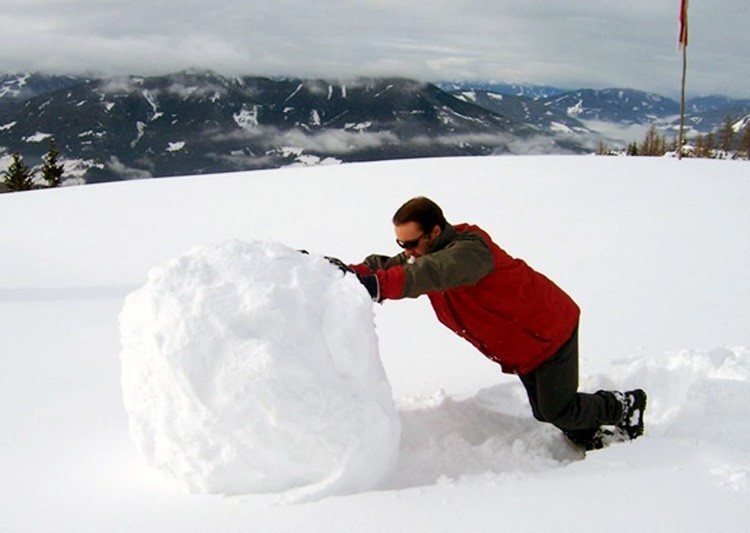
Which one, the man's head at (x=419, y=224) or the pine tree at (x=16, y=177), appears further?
the pine tree at (x=16, y=177)

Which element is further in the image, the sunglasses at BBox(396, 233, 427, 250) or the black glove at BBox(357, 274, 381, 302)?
the sunglasses at BBox(396, 233, 427, 250)

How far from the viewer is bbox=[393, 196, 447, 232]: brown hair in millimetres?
3115

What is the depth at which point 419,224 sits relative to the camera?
312 centimetres

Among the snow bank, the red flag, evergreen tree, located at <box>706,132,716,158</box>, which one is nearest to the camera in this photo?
the snow bank

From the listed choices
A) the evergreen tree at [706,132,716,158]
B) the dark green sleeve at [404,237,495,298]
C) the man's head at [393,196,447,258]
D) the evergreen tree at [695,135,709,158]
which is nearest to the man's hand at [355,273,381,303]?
the dark green sleeve at [404,237,495,298]

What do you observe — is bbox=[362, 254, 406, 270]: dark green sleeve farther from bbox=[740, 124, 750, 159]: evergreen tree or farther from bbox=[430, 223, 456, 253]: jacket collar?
bbox=[740, 124, 750, 159]: evergreen tree

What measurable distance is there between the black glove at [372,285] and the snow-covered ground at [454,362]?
2.42 ft

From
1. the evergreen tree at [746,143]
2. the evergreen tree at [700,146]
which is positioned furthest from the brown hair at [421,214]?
the evergreen tree at [700,146]

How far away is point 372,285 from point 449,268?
1.09 feet

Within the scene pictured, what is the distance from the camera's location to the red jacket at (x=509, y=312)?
3215 millimetres

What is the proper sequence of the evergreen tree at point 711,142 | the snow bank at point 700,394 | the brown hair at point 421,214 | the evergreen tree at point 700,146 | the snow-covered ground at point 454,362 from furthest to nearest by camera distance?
the evergreen tree at point 711,142
the evergreen tree at point 700,146
the snow bank at point 700,394
the brown hair at point 421,214
the snow-covered ground at point 454,362

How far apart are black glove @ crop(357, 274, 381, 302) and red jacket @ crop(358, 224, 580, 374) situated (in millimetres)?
451

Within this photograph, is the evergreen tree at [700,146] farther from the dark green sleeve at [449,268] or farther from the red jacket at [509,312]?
the dark green sleeve at [449,268]

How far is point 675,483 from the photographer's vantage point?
2.47m
